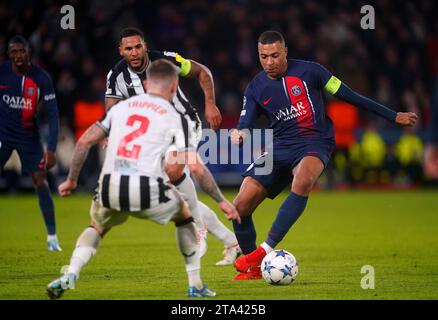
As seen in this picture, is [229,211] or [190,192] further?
[190,192]

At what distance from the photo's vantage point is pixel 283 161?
844 centimetres

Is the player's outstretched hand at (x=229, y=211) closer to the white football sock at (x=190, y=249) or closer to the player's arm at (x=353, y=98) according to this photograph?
the white football sock at (x=190, y=249)

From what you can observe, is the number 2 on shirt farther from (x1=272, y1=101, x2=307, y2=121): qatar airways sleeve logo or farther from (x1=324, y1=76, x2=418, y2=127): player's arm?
(x1=324, y1=76, x2=418, y2=127): player's arm

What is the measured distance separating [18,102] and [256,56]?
32.1 ft

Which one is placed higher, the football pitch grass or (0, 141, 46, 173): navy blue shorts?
(0, 141, 46, 173): navy blue shorts

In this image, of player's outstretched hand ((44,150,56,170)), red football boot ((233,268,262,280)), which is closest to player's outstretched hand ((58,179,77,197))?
red football boot ((233,268,262,280))

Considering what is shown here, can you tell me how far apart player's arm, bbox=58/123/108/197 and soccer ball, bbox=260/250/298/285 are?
1884 mm

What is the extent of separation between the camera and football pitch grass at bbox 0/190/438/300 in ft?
23.8

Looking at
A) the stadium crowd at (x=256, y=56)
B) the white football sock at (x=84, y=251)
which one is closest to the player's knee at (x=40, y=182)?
the white football sock at (x=84, y=251)

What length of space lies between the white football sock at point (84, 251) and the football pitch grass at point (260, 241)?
0.38 m

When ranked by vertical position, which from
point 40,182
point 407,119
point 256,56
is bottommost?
point 40,182

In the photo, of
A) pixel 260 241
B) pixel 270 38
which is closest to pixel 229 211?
pixel 270 38

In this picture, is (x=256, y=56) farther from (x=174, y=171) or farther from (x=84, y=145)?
(x=84, y=145)
